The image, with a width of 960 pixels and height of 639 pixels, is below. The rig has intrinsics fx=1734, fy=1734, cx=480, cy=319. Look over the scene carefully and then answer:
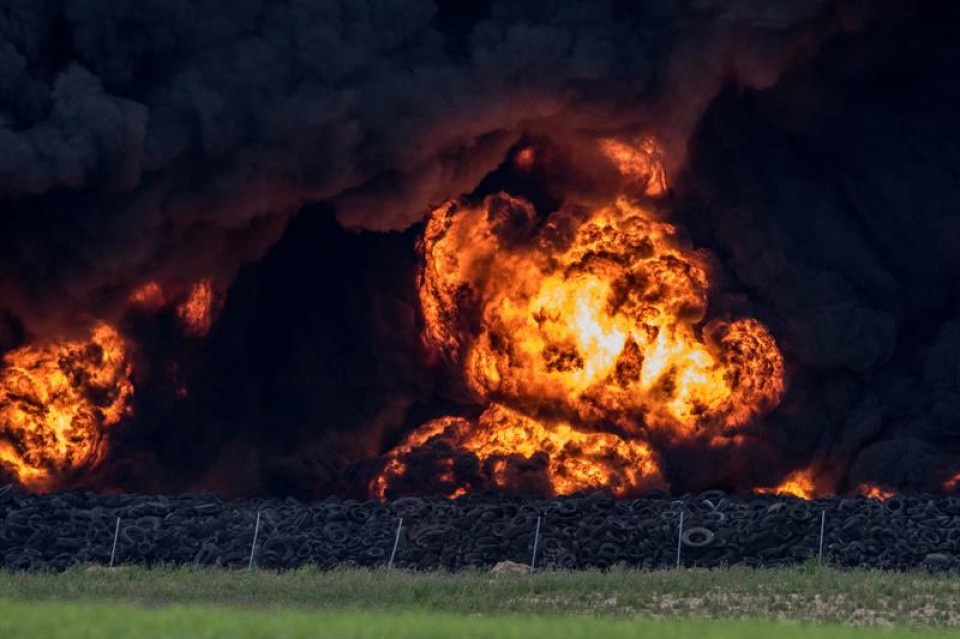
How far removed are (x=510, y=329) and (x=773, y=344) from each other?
7.83 m

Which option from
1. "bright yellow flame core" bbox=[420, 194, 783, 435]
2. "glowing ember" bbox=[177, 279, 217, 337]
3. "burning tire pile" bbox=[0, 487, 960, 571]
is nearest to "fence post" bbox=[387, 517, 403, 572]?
"burning tire pile" bbox=[0, 487, 960, 571]

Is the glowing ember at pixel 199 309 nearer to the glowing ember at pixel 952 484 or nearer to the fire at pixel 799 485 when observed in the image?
the fire at pixel 799 485

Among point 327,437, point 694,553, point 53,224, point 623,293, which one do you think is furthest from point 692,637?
point 327,437

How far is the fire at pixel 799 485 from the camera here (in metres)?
51.1

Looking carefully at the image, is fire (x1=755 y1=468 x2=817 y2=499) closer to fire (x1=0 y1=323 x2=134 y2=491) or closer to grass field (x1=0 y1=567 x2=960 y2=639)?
grass field (x1=0 y1=567 x2=960 y2=639)

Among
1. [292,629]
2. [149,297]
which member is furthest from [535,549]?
[292,629]

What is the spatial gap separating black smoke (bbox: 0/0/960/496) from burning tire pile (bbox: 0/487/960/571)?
9.39m

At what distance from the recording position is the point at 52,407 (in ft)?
152

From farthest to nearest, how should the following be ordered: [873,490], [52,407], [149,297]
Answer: [149,297]
[873,490]
[52,407]

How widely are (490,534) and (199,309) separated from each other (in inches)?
718

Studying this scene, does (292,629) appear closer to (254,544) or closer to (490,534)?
(254,544)

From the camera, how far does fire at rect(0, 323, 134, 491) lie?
4588 centimetres

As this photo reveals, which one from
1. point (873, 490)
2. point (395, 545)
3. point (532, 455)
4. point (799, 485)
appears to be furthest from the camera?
point (799, 485)

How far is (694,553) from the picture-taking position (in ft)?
117
